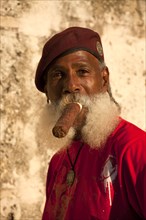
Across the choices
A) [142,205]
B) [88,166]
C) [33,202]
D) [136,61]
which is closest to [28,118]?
[33,202]

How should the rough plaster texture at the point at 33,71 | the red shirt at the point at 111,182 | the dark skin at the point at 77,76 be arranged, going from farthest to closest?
the rough plaster texture at the point at 33,71 < the dark skin at the point at 77,76 < the red shirt at the point at 111,182

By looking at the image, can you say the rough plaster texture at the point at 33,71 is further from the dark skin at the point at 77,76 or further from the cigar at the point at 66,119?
the cigar at the point at 66,119

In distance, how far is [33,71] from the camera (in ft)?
9.62

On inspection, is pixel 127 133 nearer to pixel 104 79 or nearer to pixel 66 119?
pixel 66 119

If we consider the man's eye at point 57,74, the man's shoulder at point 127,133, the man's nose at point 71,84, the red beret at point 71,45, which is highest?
the red beret at point 71,45

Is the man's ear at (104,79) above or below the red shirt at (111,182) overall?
above

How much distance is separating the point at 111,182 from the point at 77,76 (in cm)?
51

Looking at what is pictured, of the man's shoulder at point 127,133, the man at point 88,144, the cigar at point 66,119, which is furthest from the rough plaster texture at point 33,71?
the man's shoulder at point 127,133

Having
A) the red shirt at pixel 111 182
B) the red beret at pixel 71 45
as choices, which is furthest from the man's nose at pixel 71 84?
the red shirt at pixel 111 182

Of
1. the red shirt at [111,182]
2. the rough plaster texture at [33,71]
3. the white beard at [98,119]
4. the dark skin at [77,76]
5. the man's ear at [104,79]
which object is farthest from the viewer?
the rough plaster texture at [33,71]

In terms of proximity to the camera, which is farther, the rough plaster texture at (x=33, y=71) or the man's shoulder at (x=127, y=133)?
the rough plaster texture at (x=33, y=71)

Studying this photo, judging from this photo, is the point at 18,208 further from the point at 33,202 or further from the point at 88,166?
the point at 88,166

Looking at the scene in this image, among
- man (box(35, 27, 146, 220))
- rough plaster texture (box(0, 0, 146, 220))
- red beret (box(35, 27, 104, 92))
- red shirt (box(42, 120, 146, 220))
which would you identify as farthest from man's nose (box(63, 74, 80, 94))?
rough plaster texture (box(0, 0, 146, 220))

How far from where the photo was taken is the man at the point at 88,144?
1657 millimetres
